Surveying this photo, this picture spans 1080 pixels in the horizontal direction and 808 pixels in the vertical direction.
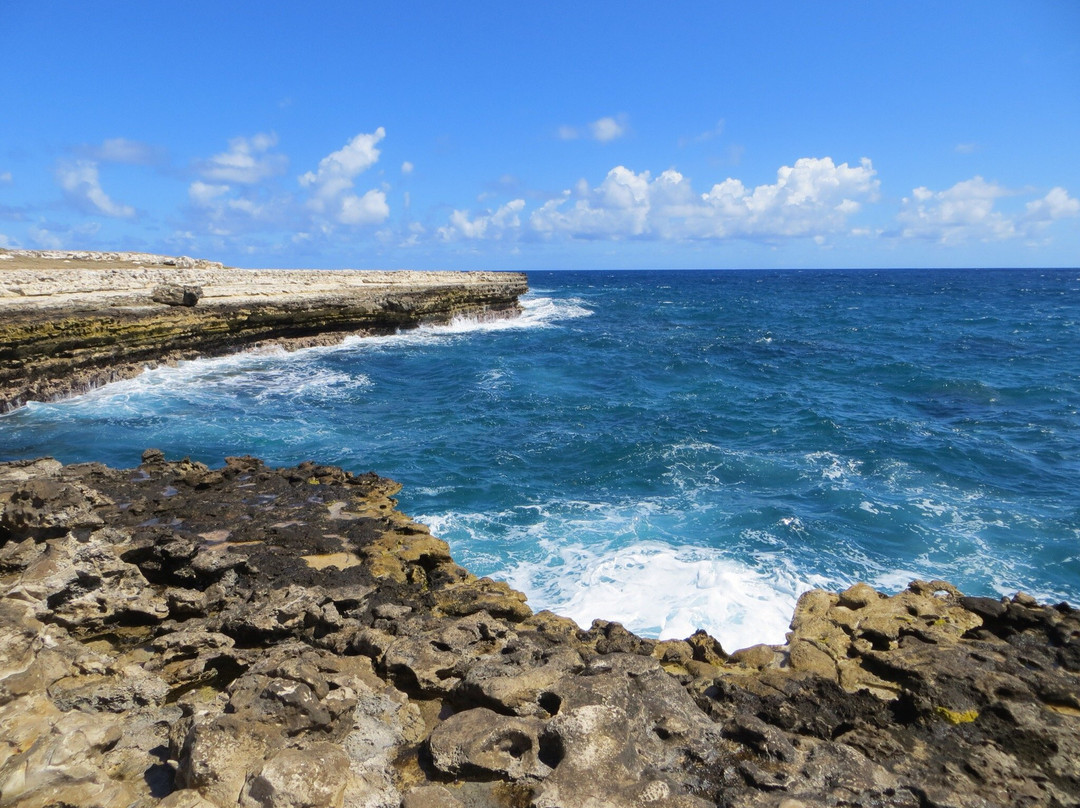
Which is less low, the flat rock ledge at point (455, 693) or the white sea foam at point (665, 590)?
the flat rock ledge at point (455, 693)

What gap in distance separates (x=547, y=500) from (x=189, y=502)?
6.99 m

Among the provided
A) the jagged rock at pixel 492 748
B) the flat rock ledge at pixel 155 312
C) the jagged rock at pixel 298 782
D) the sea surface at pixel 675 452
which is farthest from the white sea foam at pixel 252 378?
the jagged rock at pixel 298 782

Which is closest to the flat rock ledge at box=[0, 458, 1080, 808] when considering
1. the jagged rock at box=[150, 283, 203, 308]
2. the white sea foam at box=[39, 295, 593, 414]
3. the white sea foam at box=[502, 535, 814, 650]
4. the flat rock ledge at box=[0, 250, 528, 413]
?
the white sea foam at box=[502, 535, 814, 650]

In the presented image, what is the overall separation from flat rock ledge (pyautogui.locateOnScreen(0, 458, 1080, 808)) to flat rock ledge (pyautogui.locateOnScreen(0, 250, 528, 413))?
15.7m

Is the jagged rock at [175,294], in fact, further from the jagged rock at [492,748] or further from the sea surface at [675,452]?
the jagged rock at [492,748]

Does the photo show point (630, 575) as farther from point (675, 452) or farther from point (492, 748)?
point (675, 452)

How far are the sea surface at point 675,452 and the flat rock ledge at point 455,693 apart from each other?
7.59 ft

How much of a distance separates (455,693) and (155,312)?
25.0 m

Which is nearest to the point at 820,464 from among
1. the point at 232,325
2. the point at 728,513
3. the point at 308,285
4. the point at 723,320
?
the point at 728,513

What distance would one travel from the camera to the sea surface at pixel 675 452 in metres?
10.9

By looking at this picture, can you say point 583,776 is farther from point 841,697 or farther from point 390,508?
point 390,508

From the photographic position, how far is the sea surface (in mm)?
10906

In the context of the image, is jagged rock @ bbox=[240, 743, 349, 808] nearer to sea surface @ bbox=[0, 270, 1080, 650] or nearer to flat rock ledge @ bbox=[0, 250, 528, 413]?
sea surface @ bbox=[0, 270, 1080, 650]

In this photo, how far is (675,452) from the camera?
55.5 feet
